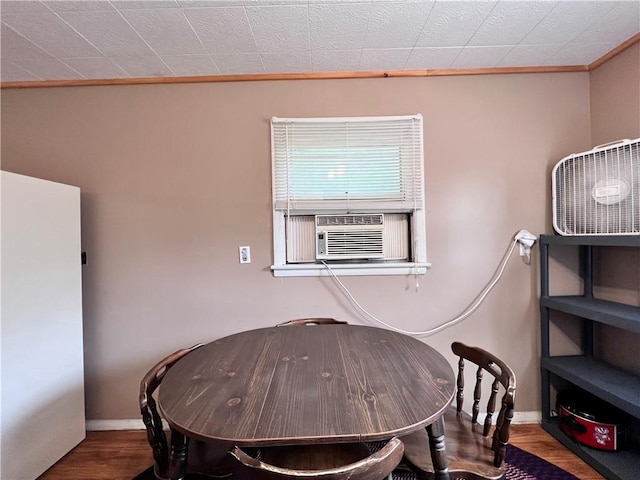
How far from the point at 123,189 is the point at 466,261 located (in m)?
2.52

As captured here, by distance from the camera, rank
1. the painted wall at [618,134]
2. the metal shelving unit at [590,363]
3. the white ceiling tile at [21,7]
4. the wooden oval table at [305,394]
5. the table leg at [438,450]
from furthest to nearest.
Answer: the painted wall at [618,134] → the metal shelving unit at [590,363] → the white ceiling tile at [21,7] → the table leg at [438,450] → the wooden oval table at [305,394]

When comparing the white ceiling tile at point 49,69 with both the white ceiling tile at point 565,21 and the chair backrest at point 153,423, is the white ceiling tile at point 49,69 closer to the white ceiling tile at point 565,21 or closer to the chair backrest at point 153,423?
the chair backrest at point 153,423

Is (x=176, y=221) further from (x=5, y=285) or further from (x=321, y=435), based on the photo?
(x=321, y=435)

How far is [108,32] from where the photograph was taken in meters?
1.60

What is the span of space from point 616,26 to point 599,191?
0.94 metres

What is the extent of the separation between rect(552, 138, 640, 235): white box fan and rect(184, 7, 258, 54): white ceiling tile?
2155mm

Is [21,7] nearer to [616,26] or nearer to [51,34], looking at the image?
[51,34]

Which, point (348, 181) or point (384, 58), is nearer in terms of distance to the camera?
point (384, 58)

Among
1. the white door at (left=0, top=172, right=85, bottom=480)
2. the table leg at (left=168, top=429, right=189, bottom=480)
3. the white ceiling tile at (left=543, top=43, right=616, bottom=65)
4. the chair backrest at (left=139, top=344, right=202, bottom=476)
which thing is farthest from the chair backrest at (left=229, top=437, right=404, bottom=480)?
the white ceiling tile at (left=543, top=43, right=616, bottom=65)

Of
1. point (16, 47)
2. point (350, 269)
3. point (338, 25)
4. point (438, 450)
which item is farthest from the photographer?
point (350, 269)

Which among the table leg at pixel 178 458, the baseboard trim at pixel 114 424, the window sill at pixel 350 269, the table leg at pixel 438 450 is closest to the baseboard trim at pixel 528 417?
the baseboard trim at pixel 114 424

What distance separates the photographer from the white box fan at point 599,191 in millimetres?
1563

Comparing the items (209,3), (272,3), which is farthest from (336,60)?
(209,3)

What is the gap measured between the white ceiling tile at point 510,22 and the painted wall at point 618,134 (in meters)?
0.72
